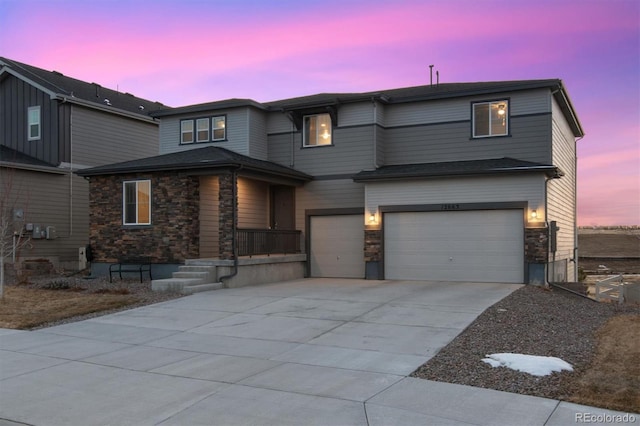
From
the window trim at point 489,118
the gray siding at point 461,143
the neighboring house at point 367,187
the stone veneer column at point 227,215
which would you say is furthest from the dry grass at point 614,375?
the stone veneer column at point 227,215

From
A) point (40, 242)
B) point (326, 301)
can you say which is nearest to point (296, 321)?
point (326, 301)

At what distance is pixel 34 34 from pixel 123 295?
11.5 metres

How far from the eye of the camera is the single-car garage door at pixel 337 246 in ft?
60.1

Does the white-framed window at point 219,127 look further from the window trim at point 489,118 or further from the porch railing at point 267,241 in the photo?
the window trim at point 489,118

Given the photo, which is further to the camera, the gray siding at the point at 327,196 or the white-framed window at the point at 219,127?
the white-framed window at the point at 219,127

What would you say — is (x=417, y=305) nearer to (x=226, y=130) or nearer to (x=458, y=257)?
(x=458, y=257)

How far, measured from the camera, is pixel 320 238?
1894 centimetres

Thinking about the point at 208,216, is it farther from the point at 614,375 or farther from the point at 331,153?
the point at 614,375

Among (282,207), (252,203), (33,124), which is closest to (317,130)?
(282,207)

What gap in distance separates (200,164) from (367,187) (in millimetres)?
5391

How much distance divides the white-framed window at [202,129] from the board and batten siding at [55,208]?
18.4 feet

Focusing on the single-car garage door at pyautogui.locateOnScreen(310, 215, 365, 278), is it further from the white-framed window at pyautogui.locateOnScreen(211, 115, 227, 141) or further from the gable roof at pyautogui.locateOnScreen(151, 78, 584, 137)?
the white-framed window at pyautogui.locateOnScreen(211, 115, 227, 141)

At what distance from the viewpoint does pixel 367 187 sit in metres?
17.6

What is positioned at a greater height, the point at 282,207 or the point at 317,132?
the point at 317,132
